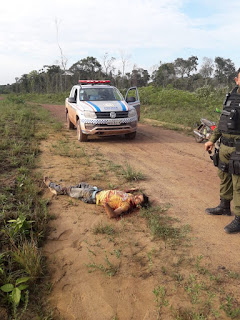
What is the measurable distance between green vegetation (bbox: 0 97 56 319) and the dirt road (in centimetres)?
18

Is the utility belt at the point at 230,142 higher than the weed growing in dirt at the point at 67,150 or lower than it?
higher

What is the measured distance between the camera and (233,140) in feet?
10.4

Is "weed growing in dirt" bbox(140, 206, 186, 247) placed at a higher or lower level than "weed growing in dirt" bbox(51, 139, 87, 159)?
→ lower

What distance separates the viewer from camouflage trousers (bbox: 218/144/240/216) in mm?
3162

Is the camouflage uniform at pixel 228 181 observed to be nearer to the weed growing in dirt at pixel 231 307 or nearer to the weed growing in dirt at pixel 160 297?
the weed growing in dirt at pixel 231 307

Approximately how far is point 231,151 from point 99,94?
5942 mm

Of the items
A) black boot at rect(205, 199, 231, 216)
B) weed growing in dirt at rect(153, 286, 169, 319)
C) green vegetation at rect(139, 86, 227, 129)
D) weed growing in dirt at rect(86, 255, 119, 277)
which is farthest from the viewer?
green vegetation at rect(139, 86, 227, 129)

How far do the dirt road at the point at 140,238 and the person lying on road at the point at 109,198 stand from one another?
0.14 meters

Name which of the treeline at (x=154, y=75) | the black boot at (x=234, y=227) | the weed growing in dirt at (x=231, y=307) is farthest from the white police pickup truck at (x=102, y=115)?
the treeline at (x=154, y=75)

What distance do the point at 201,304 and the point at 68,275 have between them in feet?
3.94

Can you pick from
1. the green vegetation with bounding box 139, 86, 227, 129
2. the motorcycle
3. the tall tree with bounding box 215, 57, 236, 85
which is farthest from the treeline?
the motorcycle

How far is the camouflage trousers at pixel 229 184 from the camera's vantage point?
3.16m

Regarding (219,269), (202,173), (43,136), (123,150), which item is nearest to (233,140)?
(219,269)

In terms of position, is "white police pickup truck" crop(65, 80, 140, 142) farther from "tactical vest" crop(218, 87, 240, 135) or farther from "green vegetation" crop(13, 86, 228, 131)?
"tactical vest" crop(218, 87, 240, 135)
